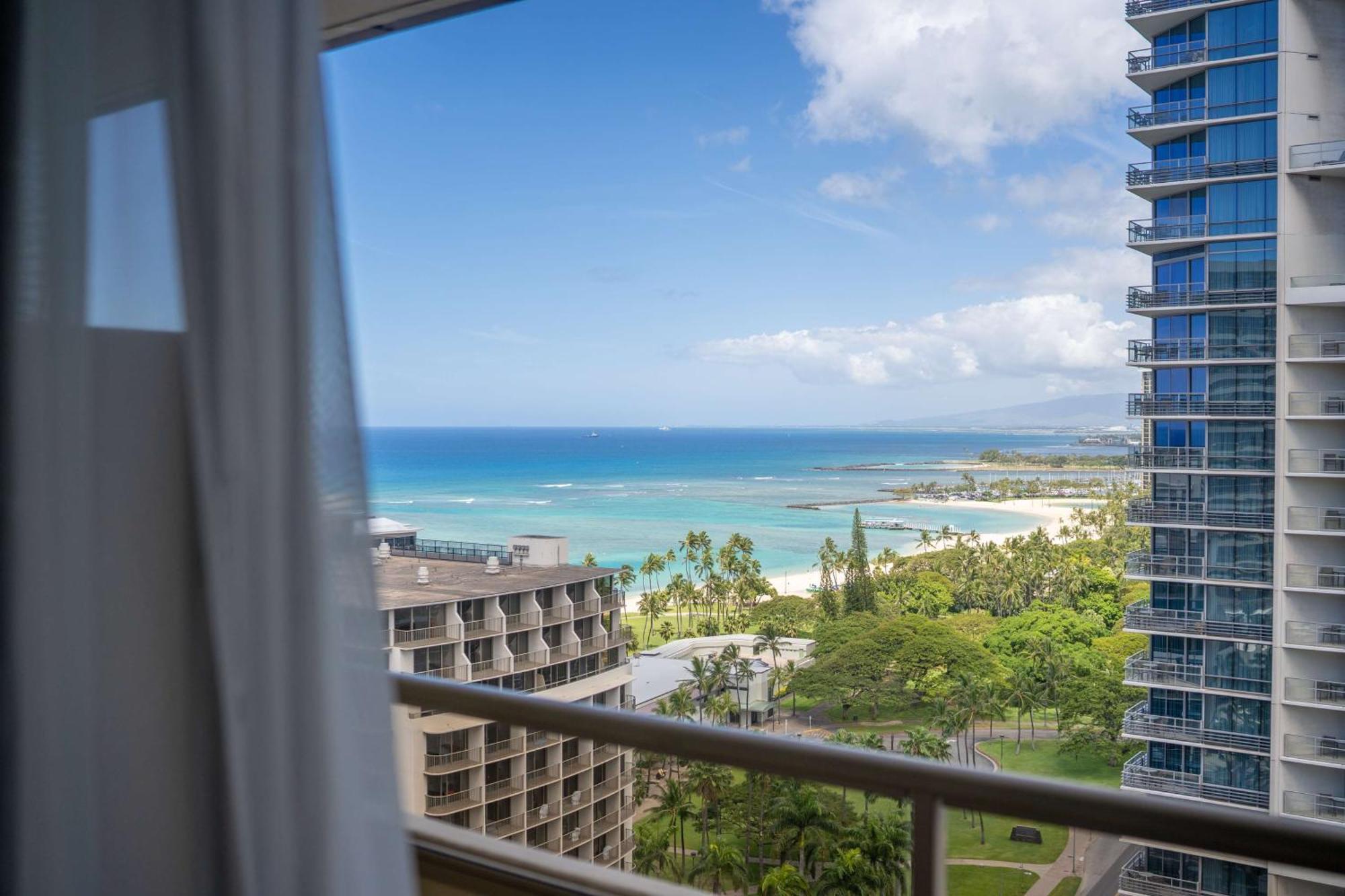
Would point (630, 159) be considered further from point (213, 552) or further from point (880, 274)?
point (213, 552)

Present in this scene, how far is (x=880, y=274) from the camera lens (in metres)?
11.6

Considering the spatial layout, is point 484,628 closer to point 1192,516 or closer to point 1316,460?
point 1192,516

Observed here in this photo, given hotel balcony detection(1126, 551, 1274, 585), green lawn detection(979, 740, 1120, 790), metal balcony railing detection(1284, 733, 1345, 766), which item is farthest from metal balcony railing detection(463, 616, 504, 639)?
metal balcony railing detection(1284, 733, 1345, 766)

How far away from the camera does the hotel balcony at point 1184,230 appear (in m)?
3.69

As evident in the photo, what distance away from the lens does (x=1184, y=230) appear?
4367 millimetres

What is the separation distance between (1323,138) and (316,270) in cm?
267

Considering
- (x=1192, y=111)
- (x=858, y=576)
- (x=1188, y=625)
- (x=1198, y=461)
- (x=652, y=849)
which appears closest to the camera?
(x=652, y=849)

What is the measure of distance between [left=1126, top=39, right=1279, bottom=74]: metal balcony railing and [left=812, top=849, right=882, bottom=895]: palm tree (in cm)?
343

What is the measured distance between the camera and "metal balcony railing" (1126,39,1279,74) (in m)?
3.95

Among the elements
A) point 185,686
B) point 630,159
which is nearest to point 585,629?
point 185,686

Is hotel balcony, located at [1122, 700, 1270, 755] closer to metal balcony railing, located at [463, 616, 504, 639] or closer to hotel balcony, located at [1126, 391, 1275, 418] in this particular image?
hotel balcony, located at [1126, 391, 1275, 418]

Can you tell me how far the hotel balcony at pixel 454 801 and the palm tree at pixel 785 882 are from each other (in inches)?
47.5

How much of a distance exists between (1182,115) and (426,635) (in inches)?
188

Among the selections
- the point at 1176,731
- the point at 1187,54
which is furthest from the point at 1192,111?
the point at 1176,731
